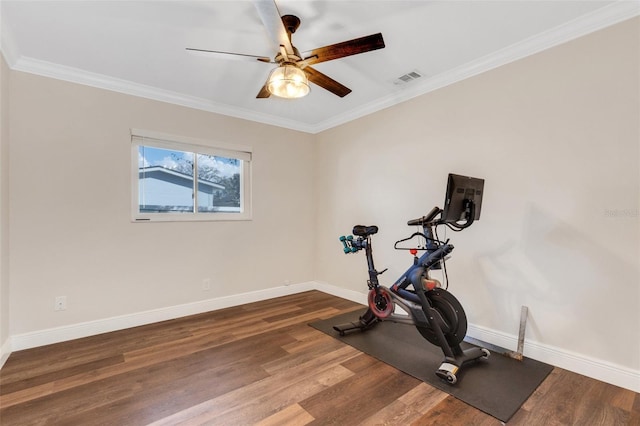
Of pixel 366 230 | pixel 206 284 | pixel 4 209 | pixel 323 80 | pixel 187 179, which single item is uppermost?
pixel 323 80

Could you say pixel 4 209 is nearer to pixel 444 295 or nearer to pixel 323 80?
pixel 323 80

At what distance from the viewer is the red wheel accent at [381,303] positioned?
2508 mm

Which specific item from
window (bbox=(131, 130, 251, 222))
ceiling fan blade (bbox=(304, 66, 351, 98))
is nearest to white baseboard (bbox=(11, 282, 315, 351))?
window (bbox=(131, 130, 251, 222))

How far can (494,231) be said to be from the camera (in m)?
2.55

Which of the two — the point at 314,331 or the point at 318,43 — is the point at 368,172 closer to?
Result: the point at 318,43

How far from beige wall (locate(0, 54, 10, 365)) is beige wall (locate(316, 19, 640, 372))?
3.62m

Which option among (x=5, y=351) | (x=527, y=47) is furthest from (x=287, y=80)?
(x=5, y=351)

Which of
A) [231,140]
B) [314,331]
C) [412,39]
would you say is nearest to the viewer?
[412,39]

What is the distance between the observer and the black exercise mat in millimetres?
1796

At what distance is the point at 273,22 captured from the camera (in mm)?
1645

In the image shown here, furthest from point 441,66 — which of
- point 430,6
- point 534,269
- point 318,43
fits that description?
point 534,269

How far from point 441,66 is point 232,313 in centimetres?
345

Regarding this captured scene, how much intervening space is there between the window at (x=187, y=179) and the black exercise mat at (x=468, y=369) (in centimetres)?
198

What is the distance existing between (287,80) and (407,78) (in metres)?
1.50
